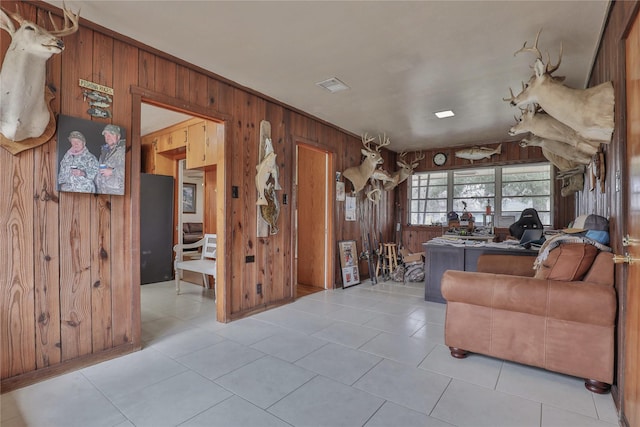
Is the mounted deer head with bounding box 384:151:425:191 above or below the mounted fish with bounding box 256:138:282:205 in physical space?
above

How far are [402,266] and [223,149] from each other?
403 cm

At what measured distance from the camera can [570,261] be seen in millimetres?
2295

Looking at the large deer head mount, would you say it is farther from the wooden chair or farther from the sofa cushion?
the sofa cushion

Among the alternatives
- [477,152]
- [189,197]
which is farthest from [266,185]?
[189,197]

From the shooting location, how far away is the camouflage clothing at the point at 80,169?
7.68ft

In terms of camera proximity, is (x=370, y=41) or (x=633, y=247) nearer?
(x=633, y=247)

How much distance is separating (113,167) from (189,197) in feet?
26.3

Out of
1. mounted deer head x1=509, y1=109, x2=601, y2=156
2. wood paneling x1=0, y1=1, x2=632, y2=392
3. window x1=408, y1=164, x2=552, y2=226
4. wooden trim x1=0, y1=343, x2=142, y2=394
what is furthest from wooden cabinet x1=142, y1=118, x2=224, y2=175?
window x1=408, y1=164, x2=552, y2=226

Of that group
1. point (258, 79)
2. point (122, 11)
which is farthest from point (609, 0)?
point (122, 11)

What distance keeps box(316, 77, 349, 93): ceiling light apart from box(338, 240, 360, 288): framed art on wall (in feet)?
8.53

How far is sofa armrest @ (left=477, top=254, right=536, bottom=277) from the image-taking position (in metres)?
3.38

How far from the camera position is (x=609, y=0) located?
6.98 ft

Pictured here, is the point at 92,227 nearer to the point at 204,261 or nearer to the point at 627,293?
the point at 204,261

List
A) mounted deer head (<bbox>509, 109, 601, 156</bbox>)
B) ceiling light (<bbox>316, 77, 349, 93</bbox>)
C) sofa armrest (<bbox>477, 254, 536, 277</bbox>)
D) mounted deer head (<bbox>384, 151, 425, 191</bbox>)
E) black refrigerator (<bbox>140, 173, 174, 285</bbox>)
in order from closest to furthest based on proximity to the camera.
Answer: mounted deer head (<bbox>509, 109, 601, 156</bbox>) < sofa armrest (<bbox>477, 254, 536, 277</bbox>) < ceiling light (<bbox>316, 77, 349, 93</bbox>) < black refrigerator (<bbox>140, 173, 174, 285</bbox>) < mounted deer head (<bbox>384, 151, 425, 191</bbox>)
